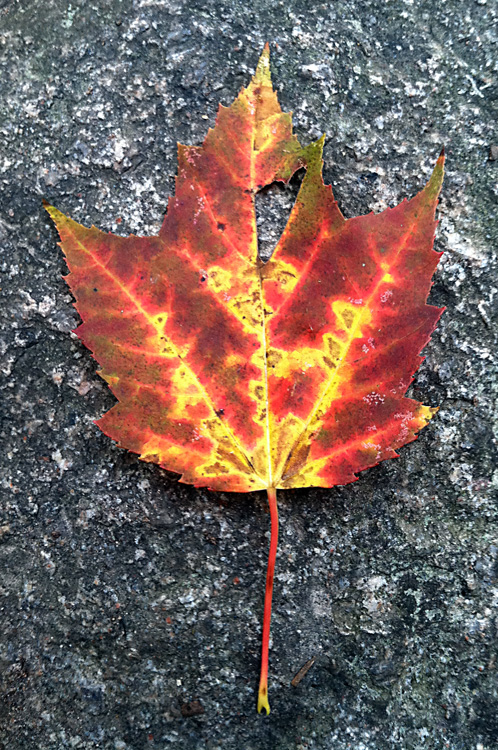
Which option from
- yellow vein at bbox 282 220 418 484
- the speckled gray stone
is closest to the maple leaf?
yellow vein at bbox 282 220 418 484

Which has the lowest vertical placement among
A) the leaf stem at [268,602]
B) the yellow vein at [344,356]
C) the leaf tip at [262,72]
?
the leaf stem at [268,602]

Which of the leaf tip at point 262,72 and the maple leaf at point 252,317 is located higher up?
the leaf tip at point 262,72

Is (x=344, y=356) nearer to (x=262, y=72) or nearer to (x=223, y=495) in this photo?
(x=223, y=495)

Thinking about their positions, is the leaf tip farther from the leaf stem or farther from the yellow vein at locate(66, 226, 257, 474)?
the leaf stem

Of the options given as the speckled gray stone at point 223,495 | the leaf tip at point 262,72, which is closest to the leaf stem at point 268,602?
the speckled gray stone at point 223,495

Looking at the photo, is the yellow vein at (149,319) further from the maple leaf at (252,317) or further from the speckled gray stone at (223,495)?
the speckled gray stone at (223,495)

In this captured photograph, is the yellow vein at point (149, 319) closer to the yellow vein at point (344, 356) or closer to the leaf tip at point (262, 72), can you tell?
the yellow vein at point (344, 356)

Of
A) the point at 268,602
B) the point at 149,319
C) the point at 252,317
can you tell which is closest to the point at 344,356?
the point at 252,317
